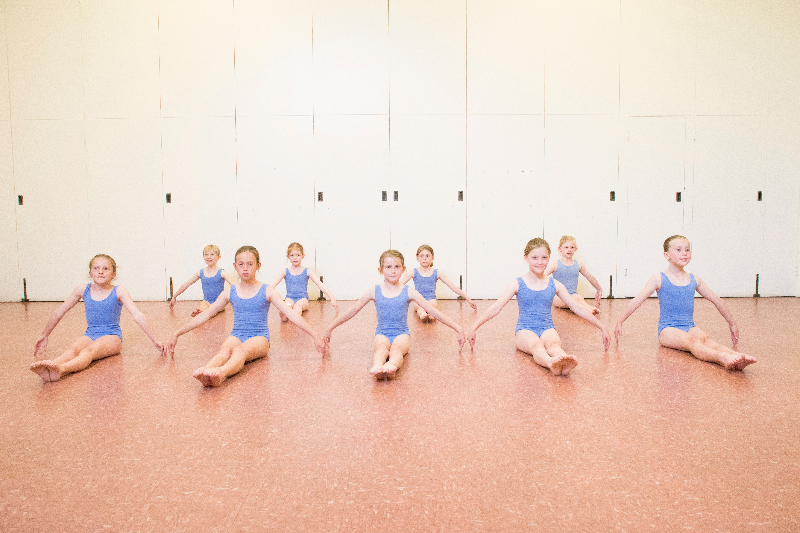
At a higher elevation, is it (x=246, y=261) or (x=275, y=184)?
(x=275, y=184)

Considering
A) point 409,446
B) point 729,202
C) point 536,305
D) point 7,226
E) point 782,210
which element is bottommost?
point 409,446

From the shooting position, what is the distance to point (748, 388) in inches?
114

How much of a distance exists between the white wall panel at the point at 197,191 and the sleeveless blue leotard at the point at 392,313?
3760mm

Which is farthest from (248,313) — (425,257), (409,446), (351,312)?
(425,257)

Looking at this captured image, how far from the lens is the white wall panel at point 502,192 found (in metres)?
6.74

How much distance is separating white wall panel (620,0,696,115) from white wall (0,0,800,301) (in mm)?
27

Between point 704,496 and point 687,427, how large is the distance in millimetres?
673

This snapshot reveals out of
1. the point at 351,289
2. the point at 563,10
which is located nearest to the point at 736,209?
the point at 563,10

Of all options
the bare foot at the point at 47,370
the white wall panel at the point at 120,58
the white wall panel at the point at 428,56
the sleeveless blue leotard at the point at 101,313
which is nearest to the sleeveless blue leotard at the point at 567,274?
the white wall panel at the point at 428,56

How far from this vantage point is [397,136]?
22.1 ft

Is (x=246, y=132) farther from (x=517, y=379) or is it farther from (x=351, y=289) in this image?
(x=517, y=379)

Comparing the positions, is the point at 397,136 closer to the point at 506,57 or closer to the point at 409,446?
the point at 506,57

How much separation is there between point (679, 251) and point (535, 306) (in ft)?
3.91

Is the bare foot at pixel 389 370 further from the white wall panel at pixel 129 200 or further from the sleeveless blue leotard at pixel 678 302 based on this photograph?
the white wall panel at pixel 129 200
